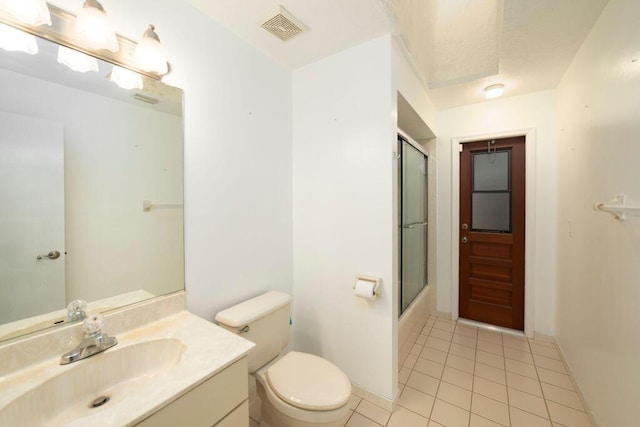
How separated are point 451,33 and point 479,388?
2759 millimetres

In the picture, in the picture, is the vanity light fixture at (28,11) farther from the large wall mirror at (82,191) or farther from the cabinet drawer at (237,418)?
the cabinet drawer at (237,418)

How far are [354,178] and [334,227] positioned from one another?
0.38 metres

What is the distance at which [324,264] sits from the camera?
6.30 feet

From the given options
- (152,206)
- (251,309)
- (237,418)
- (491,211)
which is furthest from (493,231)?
(152,206)

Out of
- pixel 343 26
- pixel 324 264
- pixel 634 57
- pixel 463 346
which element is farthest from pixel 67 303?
pixel 463 346

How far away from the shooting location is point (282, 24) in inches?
58.8

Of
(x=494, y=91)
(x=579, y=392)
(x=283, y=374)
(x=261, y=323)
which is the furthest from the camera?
(x=494, y=91)

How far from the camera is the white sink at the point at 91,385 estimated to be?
0.78 metres

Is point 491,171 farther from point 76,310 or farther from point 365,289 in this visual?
point 76,310

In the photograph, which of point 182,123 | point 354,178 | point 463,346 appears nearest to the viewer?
point 182,123

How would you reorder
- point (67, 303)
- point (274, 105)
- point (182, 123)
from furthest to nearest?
point (274, 105), point (182, 123), point (67, 303)

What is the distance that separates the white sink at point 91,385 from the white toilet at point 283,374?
35cm

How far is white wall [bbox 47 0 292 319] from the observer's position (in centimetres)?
133

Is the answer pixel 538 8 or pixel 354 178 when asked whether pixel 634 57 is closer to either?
pixel 538 8
